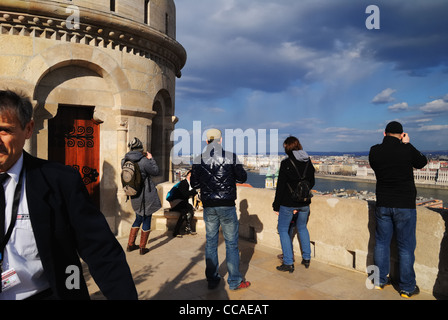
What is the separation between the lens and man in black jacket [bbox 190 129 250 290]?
3389 mm

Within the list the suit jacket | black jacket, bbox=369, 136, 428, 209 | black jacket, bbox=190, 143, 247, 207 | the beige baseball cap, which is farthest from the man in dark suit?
black jacket, bbox=369, 136, 428, 209

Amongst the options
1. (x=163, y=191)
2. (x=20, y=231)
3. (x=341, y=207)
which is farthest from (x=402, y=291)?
(x=163, y=191)

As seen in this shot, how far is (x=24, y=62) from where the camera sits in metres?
4.74

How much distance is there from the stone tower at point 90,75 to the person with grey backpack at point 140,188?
1012 mm

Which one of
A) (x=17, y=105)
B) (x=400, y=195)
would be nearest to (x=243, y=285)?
(x=400, y=195)

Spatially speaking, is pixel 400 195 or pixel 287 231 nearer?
pixel 400 195

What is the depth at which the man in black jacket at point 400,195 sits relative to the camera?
10.3 ft

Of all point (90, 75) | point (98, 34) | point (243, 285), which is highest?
point (98, 34)

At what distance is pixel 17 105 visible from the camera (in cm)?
127

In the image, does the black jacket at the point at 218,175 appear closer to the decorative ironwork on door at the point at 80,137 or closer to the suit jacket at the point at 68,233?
the suit jacket at the point at 68,233

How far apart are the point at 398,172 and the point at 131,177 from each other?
324 centimetres

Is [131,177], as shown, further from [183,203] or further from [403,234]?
[403,234]

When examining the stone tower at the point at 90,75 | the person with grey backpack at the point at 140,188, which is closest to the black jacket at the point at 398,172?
the person with grey backpack at the point at 140,188
